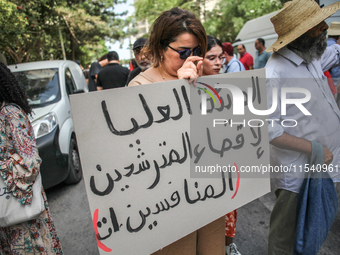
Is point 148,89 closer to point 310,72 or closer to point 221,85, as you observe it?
point 221,85

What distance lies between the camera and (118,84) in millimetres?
4559

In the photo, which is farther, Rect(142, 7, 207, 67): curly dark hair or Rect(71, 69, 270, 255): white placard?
Rect(142, 7, 207, 67): curly dark hair

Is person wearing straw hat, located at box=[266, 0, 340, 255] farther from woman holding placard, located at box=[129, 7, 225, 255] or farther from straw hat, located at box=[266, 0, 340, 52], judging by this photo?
woman holding placard, located at box=[129, 7, 225, 255]

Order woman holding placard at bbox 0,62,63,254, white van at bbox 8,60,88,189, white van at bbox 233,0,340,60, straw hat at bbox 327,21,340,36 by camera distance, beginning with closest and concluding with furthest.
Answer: woman holding placard at bbox 0,62,63,254 < white van at bbox 8,60,88,189 < straw hat at bbox 327,21,340,36 < white van at bbox 233,0,340,60

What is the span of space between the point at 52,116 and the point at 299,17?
3102 mm

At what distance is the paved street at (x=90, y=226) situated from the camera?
7.73ft

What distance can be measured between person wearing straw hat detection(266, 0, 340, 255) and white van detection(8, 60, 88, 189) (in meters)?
2.47

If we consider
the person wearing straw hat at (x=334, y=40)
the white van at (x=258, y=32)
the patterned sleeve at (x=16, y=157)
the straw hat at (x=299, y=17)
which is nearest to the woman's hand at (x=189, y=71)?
the straw hat at (x=299, y=17)

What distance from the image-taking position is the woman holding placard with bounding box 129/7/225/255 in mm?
1264

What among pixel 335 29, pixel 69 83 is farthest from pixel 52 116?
pixel 335 29

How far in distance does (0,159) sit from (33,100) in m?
2.37

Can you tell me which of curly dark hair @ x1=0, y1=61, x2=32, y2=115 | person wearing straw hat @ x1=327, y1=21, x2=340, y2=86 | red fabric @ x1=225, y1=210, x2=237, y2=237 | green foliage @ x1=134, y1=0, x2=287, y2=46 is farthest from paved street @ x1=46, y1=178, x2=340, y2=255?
green foliage @ x1=134, y1=0, x2=287, y2=46

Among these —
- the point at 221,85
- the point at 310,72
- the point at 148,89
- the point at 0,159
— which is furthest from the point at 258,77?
the point at 0,159

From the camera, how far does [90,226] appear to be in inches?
112
